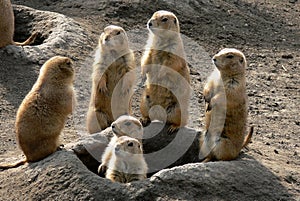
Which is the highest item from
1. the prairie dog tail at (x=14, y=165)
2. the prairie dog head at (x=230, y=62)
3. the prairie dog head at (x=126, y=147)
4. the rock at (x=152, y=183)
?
the prairie dog head at (x=230, y=62)

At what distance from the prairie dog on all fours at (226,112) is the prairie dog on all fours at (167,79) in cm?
75

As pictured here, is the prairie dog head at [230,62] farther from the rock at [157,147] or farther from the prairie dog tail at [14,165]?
the prairie dog tail at [14,165]

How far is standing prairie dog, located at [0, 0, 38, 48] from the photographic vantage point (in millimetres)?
12562

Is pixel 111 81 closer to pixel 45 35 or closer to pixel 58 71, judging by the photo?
pixel 58 71

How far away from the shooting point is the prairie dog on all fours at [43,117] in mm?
7910

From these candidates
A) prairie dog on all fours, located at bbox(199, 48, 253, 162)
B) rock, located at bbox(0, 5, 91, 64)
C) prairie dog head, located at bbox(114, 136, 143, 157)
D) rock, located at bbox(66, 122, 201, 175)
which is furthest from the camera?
rock, located at bbox(0, 5, 91, 64)

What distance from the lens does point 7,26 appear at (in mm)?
12734

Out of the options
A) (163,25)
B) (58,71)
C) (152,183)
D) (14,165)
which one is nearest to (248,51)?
(163,25)

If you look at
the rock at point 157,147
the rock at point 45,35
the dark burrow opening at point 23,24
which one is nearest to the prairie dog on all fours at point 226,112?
the rock at point 157,147

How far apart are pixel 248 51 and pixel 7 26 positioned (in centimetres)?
510

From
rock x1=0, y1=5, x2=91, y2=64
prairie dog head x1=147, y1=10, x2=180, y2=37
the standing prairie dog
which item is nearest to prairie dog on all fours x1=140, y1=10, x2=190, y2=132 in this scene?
prairie dog head x1=147, y1=10, x2=180, y2=37

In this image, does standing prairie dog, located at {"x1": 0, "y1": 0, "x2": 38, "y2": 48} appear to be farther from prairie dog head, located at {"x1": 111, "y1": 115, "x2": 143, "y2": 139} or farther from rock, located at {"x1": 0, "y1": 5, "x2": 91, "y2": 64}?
prairie dog head, located at {"x1": 111, "y1": 115, "x2": 143, "y2": 139}

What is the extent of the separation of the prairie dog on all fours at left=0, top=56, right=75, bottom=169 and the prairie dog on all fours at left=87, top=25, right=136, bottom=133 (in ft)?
3.87

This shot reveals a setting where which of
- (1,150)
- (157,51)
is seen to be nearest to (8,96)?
(1,150)
